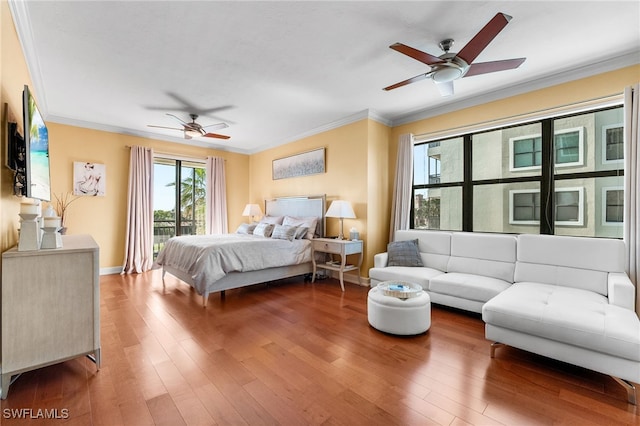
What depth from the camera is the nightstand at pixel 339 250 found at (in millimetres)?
Answer: 4141

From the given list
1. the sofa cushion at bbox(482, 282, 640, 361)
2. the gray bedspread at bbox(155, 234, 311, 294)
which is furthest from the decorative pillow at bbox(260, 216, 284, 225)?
the sofa cushion at bbox(482, 282, 640, 361)

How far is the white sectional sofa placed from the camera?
186cm

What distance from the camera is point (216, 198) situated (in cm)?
631

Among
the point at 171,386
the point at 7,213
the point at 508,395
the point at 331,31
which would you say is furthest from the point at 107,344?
the point at 331,31

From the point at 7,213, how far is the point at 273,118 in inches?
135

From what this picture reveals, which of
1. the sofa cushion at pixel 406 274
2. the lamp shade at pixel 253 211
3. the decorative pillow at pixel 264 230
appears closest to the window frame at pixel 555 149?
the sofa cushion at pixel 406 274

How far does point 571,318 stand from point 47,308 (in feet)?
11.9

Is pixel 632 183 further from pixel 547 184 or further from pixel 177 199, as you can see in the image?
pixel 177 199

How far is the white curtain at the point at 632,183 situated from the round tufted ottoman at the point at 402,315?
1.97 m

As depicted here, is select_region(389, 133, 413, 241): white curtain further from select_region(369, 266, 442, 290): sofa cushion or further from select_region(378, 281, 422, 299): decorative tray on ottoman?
select_region(378, 281, 422, 299): decorative tray on ottoman

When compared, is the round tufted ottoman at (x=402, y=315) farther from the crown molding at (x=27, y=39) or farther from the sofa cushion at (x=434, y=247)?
the crown molding at (x=27, y=39)

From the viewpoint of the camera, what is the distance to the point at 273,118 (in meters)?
4.67

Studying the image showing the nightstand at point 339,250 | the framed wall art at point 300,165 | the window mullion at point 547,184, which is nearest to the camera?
the window mullion at point 547,184

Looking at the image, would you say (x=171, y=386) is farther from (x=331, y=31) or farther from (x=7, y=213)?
(x=331, y=31)
